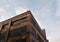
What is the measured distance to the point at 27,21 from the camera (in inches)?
663

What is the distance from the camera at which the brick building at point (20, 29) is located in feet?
49.7

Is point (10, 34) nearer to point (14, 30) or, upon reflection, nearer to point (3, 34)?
point (14, 30)

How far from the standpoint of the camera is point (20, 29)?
54.3ft

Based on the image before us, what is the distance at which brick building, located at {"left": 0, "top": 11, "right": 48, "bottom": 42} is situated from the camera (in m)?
15.1

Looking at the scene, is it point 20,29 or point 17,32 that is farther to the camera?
point 20,29

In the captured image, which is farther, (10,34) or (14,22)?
(14,22)

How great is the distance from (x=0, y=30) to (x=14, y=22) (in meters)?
4.38

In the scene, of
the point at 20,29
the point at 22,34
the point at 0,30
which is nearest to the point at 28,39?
the point at 22,34

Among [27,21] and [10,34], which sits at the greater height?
[27,21]

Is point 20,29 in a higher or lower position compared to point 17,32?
higher

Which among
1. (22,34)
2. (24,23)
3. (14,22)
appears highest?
(14,22)

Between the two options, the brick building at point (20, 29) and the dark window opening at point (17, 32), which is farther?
the dark window opening at point (17, 32)

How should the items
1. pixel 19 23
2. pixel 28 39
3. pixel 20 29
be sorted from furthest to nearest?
pixel 19 23 → pixel 20 29 → pixel 28 39

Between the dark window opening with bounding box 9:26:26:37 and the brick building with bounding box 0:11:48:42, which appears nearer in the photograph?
the brick building with bounding box 0:11:48:42
